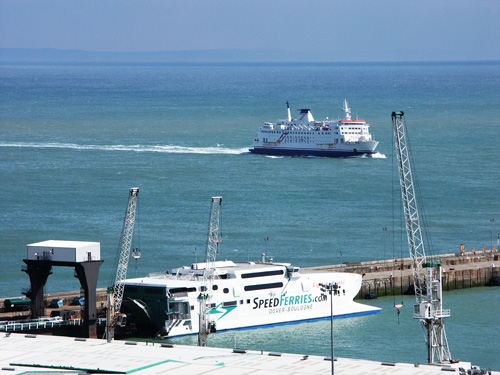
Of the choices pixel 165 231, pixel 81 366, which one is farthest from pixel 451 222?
pixel 81 366

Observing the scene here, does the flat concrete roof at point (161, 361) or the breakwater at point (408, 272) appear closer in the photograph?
the flat concrete roof at point (161, 361)

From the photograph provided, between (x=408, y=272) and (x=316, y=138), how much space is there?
266 feet

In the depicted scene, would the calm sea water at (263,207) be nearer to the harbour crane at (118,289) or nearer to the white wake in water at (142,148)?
the white wake in water at (142,148)

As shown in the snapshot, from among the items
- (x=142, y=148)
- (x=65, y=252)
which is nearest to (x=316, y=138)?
(x=142, y=148)

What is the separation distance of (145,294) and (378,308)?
13.5 meters

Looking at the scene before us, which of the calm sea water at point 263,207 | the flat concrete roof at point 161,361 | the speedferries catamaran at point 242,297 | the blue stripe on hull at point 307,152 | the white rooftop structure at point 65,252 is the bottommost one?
the flat concrete roof at point 161,361

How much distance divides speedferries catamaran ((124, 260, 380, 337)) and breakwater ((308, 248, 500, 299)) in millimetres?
3150

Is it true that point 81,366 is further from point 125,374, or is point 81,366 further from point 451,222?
point 451,222

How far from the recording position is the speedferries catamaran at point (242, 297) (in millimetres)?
56688

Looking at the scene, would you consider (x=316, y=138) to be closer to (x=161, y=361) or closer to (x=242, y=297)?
(x=242, y=297)

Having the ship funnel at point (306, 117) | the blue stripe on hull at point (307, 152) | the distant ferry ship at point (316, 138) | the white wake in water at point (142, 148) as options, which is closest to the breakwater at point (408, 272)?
the blue stripe on hull at point (307, 152)

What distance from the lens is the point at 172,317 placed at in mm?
56406

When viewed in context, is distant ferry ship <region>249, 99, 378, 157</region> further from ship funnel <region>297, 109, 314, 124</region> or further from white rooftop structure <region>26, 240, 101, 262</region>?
white rooftop structure <region>26, 240, 101, 262</region>

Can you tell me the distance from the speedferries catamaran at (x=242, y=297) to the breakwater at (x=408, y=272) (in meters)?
3.15
